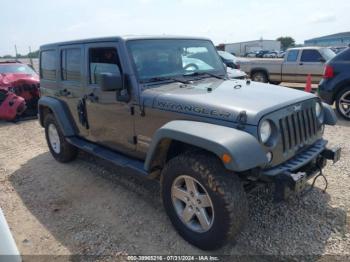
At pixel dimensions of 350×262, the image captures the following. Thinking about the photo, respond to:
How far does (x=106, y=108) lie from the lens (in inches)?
161

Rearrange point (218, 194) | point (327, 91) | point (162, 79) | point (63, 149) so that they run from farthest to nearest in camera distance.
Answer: point (327, 91) → point (63, 149) → point (162, 79) → point (218, 194)

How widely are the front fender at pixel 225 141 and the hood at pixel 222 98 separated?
17cm

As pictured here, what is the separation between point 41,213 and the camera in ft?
12.9

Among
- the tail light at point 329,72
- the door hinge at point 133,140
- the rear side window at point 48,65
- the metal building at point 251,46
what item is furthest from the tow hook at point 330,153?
the metal building at point 251,46

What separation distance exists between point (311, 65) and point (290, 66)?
2.49 ft

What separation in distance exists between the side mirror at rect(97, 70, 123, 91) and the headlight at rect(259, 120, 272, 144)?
1.61 m

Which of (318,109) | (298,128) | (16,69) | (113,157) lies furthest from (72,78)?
(16,69)

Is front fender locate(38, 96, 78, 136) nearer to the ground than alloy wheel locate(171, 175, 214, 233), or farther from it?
farther from it

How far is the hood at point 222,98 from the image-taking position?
2.88m

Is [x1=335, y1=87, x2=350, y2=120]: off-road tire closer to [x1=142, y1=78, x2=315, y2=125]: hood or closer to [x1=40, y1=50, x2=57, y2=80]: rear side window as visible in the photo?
[x1=142, y1=78, x2=315, y2=125]: hood

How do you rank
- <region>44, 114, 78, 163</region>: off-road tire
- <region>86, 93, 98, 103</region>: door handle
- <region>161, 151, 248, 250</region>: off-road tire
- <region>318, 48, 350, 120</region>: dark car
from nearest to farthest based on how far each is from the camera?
<region>161, 151, 248, 250</region>: off-road tire → <region>86, 93, 98, 103</region>: door handle → <region>44, 114, 78, 163</region>: off-road tire → <region>318, 48, 350, 120</region>: dark car

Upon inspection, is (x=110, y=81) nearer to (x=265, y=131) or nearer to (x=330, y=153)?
(x=265, y=131)

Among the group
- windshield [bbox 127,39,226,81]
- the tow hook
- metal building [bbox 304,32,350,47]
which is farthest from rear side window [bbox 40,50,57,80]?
metal building [bbox 304,32,350,47]

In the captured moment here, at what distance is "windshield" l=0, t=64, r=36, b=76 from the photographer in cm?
1002
